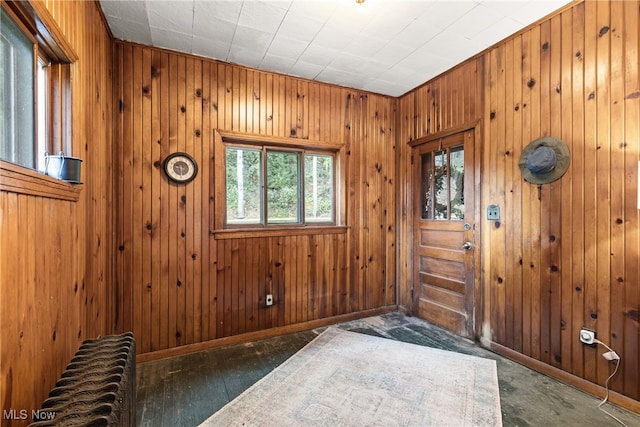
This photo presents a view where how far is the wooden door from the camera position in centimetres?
308

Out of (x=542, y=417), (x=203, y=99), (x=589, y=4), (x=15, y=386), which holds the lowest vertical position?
(x=542, y=417)

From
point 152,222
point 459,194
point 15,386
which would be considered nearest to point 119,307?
point 152,222

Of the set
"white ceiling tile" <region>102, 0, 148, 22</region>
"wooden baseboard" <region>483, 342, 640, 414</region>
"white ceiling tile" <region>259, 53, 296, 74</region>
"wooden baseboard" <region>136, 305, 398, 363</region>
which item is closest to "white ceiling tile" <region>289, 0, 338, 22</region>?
"white ceiling tile" <region>259, 53, 296, 74</region>

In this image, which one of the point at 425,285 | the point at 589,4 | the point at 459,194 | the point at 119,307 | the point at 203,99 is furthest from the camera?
the point at 425,285

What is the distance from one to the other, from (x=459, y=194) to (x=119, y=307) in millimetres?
3452

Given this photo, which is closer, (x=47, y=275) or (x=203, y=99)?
(x=47, y=275)

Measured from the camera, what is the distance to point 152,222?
8.88 ft

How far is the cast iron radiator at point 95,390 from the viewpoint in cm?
106

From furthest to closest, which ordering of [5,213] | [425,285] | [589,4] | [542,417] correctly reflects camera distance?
[425,285] → [589,4] → [542,417] → [5,213]

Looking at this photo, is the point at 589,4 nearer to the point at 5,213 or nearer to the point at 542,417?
the point at 542,417

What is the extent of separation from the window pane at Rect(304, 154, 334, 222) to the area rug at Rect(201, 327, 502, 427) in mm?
1464

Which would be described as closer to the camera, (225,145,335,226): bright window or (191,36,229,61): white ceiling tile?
(191,36,229,61): white ceiling tile

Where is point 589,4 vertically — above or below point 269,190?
above

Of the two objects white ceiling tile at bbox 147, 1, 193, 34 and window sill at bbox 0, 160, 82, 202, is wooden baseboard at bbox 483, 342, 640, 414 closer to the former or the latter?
window sill at bbox 0, 160, 82, 202
